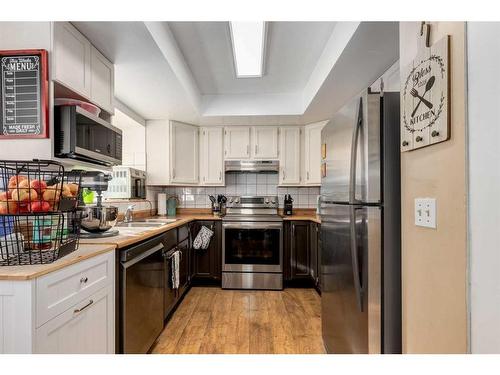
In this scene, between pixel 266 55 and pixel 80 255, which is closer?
pixel 80 255

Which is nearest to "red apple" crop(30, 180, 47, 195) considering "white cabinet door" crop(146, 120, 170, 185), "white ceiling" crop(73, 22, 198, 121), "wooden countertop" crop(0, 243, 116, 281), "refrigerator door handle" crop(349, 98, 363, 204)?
"wooden countertop" crop(0, 243, 116, 281)

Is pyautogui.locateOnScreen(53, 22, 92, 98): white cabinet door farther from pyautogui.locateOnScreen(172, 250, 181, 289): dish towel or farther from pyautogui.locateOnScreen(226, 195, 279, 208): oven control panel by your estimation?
pyautogui.locateOnScreen(226, 195, 279, 208): oven control panel

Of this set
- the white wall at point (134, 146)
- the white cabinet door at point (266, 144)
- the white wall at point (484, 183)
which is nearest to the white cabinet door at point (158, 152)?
the white wall at point (134, 146)

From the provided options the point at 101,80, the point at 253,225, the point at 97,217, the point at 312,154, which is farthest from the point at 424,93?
the point at 312,154

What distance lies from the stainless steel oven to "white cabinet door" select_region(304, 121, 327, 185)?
0.76m

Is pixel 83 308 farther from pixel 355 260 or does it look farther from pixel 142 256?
pixel 355 260

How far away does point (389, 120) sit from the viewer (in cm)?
120

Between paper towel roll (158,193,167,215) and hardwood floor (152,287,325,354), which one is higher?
paper towel roll (158,193,167,215)

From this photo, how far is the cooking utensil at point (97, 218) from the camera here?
153 cm

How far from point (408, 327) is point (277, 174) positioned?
2.70m

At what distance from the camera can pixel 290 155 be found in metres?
3.52

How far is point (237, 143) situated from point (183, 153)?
0.74m

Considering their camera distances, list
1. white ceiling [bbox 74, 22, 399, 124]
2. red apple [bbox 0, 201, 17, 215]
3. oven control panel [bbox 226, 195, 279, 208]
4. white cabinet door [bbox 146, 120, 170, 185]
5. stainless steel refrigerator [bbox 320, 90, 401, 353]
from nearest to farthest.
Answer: red apple [bbox 0, 201, 17, 215], stainless steel refrigerator [bbox 320, 90, 401, 353], white ceiling [bbox 74, 22, 399, 124], white cabinet door [bbox 146, 120, 170, 185], oven control panel [bbox 226, 195, 279, 208]

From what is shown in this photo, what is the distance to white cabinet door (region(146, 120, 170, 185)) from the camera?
3.33 m
